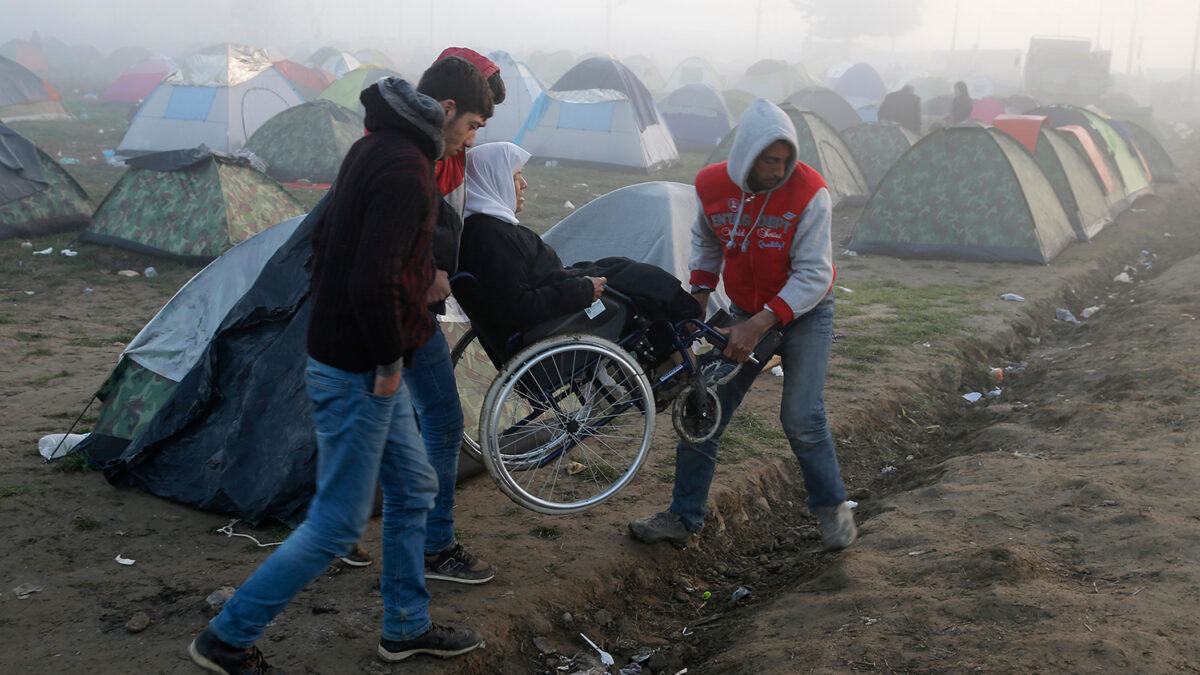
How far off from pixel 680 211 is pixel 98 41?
89143 mm

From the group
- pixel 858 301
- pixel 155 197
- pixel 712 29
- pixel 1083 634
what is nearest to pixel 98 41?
pixel 155 197

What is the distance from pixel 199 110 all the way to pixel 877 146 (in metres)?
13.1

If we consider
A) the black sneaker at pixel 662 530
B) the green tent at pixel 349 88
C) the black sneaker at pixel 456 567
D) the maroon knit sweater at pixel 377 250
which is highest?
the maroon knit sweater at pixel 377 250

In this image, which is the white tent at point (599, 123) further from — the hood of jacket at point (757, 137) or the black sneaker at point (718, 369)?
the hood of jacket at point (757, 137)

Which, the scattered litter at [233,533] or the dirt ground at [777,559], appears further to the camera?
the scattered litter at [233,533]

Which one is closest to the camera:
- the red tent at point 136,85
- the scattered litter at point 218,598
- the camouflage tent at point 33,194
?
the scattered litter at point 218,598

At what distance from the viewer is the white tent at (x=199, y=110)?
18.2 metres

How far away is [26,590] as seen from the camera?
11.7 feet

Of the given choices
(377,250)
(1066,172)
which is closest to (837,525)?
(377,250)

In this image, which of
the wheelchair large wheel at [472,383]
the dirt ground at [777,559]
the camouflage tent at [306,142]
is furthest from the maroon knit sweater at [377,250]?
the camouflage tent at [306,142]

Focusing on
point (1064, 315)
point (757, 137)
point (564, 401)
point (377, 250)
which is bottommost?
point (1064, 315)

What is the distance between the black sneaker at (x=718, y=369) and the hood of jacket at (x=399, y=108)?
62.5 inches

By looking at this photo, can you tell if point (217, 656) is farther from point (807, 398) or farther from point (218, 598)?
point (807, 398)

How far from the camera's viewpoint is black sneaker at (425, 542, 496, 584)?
3.71 meters
